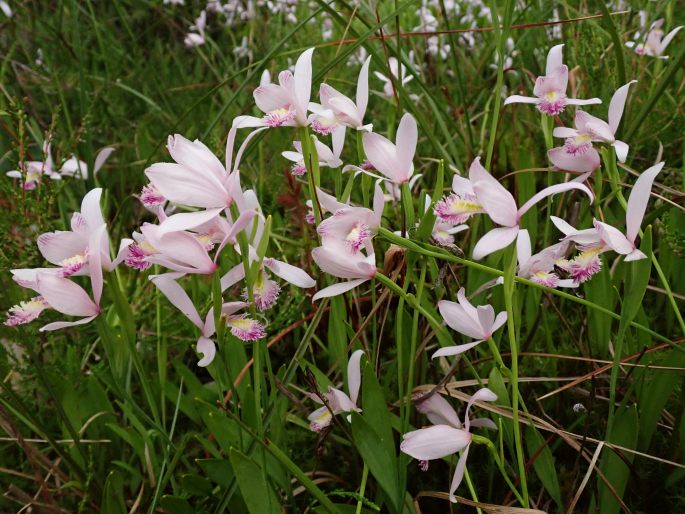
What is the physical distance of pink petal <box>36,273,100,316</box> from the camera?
886mm

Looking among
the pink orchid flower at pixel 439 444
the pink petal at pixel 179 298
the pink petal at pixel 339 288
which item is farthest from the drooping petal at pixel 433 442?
the pink petal at pixel 179 298

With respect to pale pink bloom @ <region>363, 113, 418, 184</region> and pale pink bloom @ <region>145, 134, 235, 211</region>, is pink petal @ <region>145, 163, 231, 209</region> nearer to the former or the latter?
pale pink bloom @ <region>145, 134, 235, 211</region>

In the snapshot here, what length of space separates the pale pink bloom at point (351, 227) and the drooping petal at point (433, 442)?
27 cm

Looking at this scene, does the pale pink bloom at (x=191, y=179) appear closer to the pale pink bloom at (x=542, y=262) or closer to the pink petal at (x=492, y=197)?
the pink petal at (x=492, y=197)

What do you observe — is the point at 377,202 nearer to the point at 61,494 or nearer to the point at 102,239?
the point at 102,239

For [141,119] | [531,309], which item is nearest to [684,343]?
[531,309]

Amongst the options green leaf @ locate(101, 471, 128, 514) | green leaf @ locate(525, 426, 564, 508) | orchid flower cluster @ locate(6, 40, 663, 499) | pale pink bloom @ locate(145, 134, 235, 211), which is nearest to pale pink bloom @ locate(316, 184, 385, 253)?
orchid flower cluster @ locate(6, 40, 663, 499)

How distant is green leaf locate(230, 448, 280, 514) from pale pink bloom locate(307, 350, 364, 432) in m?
0.12

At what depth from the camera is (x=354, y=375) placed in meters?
1.09

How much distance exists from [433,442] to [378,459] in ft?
0.41

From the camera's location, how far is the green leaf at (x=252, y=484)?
99 cm

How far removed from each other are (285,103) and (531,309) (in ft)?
2.39

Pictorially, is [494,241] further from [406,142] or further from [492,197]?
[406,142]

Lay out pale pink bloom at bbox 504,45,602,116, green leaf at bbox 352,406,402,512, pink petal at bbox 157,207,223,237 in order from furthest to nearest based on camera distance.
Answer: pale pink bloom at bbox 504,45,602,116, green leaf at bbox 352,406,402,512, pink petal at bbox 157,207,223,237
